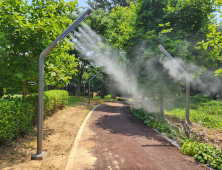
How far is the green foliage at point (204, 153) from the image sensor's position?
4329 mm

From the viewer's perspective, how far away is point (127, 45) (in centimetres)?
1073

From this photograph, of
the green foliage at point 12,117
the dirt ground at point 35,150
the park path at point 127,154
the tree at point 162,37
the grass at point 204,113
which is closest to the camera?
the dirt ground at point 35,150

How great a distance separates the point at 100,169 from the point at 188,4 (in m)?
9.91

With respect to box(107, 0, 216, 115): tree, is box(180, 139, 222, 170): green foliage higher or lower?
lower

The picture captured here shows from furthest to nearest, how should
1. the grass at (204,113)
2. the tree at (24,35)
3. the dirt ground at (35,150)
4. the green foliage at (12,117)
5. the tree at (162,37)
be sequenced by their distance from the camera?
the grass at (204,113) < the tree at (162,37) < the tree at (24,35) < the green foliage at (12,117) < the dirt ground at (35,150)

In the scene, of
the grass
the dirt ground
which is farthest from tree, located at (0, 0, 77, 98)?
the grass

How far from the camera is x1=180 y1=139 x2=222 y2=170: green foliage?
14.2 ft

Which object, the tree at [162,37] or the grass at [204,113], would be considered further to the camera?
the grass at [204,113]

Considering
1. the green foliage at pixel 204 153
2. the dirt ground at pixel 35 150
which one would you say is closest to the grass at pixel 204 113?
the green foliage at pixel 204 153

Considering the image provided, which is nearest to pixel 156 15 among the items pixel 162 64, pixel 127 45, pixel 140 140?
pixel 127 45

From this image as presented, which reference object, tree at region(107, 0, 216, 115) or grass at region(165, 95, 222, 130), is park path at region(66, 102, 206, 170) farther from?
tree at region(107, 0, 216, 115)

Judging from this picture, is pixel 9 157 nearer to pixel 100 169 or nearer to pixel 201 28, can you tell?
pixel 100 169

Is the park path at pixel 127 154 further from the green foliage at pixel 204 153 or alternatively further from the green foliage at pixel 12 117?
the green foliage at pixel 12 117

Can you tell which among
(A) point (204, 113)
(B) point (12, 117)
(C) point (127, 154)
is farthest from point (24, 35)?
(A) point (204, 113)
